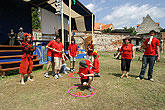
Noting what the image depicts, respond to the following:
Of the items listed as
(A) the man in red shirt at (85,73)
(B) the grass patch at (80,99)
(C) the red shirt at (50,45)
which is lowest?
(B) the grass patch at (80,99)

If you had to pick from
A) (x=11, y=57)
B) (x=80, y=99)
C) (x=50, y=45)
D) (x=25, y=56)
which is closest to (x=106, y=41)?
(x=50, y=45)

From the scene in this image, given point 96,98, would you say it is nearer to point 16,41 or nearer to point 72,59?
A: point 72,59

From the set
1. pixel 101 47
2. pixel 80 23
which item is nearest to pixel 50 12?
pixel 80 23

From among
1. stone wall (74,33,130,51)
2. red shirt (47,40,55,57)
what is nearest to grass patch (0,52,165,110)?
red shirt (47,40,55,57)

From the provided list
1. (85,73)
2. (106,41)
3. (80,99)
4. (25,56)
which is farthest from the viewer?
(106,41)

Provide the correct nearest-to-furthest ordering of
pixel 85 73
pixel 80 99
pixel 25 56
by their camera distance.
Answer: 1. pixel 80 99
2. pixel 85 73
3. pixel 25 56

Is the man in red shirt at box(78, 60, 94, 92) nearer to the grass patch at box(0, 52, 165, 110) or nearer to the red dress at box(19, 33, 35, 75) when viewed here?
the grass patch at box(0, 52, 165, 110)

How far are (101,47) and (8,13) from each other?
51.4 ft

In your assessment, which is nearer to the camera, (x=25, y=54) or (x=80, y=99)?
(x=80, y=99)

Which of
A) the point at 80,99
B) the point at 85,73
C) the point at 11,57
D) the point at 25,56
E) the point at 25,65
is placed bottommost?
the point at 80,99

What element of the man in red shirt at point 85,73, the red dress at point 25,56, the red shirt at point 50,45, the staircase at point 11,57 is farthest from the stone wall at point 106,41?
the man in red shirt at point 85,73

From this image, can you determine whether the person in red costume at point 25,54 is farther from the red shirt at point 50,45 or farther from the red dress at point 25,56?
the red shirt at point 50,45

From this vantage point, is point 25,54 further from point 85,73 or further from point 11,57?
point 85,73

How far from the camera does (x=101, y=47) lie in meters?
20.5
